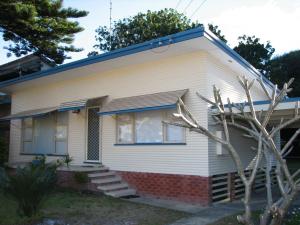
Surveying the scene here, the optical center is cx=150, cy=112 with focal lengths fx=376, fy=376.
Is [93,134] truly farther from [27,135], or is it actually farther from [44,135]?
[27,135]

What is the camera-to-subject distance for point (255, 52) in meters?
33.8

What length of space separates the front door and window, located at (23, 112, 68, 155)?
141 cm

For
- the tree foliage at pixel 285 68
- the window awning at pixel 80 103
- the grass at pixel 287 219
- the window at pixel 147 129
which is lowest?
the grass at pixel 287 219

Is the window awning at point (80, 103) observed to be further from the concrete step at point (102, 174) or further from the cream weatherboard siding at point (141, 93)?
the concrete step at point (102, 174)

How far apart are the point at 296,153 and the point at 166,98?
23.5 meters

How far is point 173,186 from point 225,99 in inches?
138

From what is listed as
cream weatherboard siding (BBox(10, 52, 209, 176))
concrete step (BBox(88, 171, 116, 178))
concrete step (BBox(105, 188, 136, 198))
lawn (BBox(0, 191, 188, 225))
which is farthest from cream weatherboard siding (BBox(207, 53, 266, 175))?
concrete step (BBox(88, 171, 116, 178))

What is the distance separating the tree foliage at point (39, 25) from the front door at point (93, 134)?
493cm

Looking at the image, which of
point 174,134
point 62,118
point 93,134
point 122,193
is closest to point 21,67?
point 62,118

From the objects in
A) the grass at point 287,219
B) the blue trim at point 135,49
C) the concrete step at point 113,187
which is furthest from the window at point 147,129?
the grass at point 287,219

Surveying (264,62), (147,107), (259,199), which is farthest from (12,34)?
(264,62)

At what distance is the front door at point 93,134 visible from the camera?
14.4 m

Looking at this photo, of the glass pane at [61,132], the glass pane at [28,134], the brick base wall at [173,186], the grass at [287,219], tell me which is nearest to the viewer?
the grass at [287,219]

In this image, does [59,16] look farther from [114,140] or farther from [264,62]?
[264,62]
